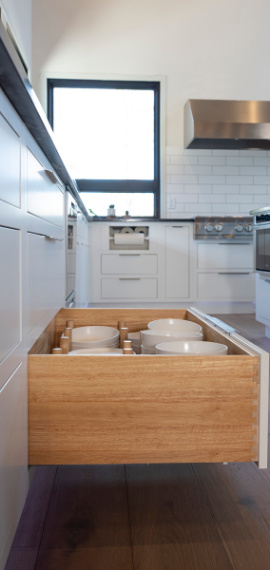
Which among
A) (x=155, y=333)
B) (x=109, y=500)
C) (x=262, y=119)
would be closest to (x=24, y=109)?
(x=155, y=333)

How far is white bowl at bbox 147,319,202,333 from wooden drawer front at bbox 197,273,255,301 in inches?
121

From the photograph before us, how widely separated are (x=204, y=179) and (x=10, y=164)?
4.54 meters

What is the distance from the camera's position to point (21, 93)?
0.87 metres

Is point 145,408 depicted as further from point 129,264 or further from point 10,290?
point 129,264

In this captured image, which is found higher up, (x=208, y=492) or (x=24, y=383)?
(x=24, y=383)

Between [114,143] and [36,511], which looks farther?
[114,143]

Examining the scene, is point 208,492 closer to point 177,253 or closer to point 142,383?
point 142,383

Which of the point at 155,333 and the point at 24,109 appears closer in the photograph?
the point at 24,109

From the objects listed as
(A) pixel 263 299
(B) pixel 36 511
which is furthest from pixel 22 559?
(A) pixel 263 299

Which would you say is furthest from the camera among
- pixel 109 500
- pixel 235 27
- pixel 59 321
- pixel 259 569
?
pixel 235 27

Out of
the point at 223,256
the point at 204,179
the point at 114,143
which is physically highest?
the point at 114,143

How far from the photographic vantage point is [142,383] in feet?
3.22

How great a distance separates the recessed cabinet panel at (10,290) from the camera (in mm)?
766

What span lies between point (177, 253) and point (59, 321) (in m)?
2.99
